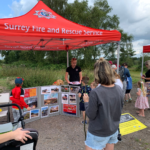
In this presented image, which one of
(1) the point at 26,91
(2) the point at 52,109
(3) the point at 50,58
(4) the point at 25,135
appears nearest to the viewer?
(4) the point at 25,135

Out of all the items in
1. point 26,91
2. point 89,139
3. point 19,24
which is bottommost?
point 89,139

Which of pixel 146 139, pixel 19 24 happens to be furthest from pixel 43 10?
pixel 146 139

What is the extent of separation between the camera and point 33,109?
339 centimetres

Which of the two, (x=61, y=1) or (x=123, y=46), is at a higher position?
(x=61, y=1)

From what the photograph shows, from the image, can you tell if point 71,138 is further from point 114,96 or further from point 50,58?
point 50,58

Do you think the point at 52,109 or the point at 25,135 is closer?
the point at 25,135

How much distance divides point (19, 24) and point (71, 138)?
2656 mm

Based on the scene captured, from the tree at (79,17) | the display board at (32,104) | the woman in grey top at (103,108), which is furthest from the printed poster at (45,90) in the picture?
the tree at (79,17)

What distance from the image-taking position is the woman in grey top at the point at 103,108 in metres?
1.22

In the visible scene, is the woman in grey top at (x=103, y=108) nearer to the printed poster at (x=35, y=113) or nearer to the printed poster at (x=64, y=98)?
the printed poster at (x=64, y=98)

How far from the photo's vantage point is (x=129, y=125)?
323 centimetres

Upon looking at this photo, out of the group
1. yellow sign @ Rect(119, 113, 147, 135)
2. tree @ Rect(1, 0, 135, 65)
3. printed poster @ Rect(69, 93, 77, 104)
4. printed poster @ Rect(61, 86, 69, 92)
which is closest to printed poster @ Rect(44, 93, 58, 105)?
printed poster @ Rect(61, 86, 69, 92)

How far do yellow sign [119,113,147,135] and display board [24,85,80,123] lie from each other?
130cm

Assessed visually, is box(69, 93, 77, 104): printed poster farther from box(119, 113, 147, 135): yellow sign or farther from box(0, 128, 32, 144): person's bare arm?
box(0, 128, 32, 144): person's bare arm
